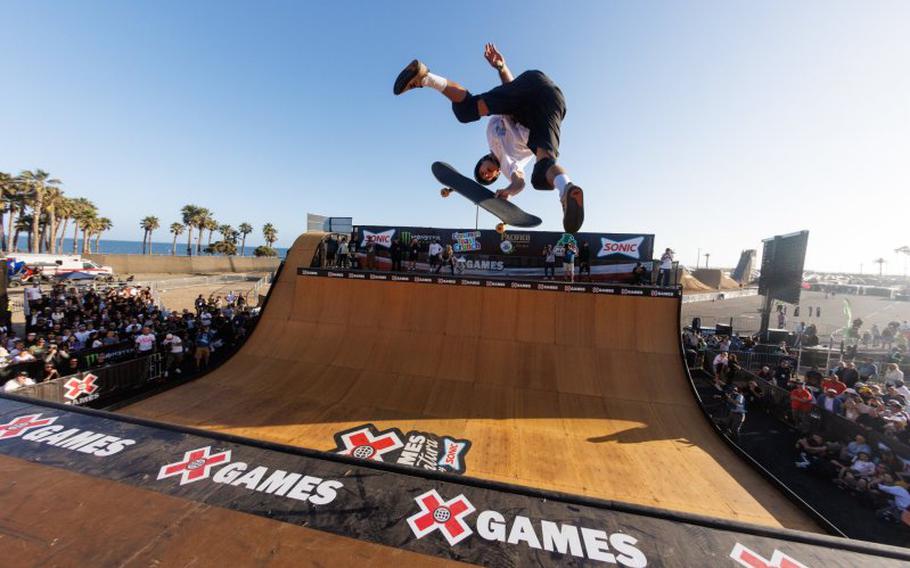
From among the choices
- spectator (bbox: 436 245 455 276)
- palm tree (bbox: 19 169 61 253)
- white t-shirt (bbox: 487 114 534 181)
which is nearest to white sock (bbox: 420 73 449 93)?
white t-shirt (bbox: 487 114 534 181)

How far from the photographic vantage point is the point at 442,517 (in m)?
2.43

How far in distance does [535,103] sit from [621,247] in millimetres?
13161

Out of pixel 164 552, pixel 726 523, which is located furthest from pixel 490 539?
pixel 164 552

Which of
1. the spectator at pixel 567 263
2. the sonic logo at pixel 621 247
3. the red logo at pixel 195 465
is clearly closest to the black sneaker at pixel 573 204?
the red logo at pixel 195 465

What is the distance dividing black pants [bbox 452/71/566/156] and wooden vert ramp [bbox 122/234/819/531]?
17.6ft

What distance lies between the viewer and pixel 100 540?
2186mm

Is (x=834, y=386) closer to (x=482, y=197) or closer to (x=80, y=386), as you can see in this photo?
(x=482, y=197)

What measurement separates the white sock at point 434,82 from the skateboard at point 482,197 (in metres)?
1.25

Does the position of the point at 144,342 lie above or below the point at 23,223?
below

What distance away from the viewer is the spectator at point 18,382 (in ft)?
26.9

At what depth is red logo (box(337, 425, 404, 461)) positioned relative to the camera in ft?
22.7

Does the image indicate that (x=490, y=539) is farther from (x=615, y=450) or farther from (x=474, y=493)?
(x=615, y=450)

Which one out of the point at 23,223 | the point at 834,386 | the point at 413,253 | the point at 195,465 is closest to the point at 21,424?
the point at 195,465

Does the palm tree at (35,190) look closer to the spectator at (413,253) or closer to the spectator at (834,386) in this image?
the spectator at (413,253)
